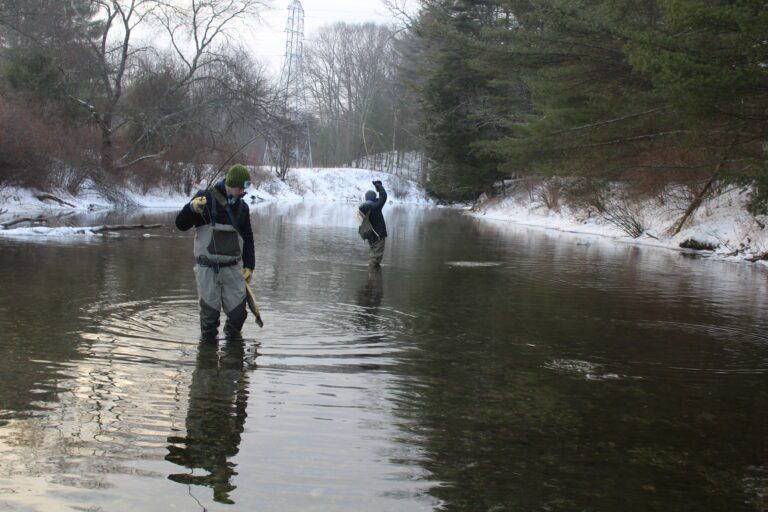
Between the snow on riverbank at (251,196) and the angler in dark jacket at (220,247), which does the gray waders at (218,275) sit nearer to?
the angler in dark jacket at (220,247)

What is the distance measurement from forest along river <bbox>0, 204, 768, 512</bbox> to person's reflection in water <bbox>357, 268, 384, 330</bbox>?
0.21ft

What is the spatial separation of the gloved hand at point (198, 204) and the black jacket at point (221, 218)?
0.05 metres

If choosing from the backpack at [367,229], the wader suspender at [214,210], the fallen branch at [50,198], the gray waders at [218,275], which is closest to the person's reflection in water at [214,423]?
the gray waders at [218,275]

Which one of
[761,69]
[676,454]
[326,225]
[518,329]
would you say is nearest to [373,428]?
[676,454]

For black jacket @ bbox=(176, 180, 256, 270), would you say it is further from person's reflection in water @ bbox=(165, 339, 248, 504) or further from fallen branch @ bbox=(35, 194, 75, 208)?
fallen branch @ bbox=(35, 194, 75, 208)

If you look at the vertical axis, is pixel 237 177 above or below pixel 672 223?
below

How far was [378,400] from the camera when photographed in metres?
5.86

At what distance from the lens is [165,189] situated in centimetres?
4388

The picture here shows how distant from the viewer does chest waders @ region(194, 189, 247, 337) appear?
7367mm

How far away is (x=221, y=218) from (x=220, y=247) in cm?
30

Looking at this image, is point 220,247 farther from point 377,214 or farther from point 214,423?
point 377,214

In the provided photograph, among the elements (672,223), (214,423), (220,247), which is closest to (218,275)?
(220,247)

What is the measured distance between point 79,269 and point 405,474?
10.0m

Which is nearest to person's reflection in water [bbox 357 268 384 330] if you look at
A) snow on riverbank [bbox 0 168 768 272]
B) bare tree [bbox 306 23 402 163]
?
snow on riverbank [bbox 0 168 768 272]
